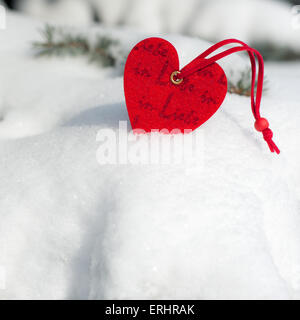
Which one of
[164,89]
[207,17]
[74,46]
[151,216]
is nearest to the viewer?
[151,216]

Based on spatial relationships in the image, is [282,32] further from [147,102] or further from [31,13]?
[31,13]

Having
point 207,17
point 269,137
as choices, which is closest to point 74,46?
point 207,17

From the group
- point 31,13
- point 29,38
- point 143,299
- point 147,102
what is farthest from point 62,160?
point 31,13

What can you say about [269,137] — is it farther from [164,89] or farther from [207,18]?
[207,18]

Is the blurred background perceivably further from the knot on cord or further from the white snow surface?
the knot on cord

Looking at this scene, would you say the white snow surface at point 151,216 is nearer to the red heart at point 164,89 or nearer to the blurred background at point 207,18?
the red heart at point 164,89

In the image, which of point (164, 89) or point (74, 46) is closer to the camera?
point (164, 89)

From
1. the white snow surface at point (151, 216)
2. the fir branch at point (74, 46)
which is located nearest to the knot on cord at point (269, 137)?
the white snow surface at point (151, 216)
